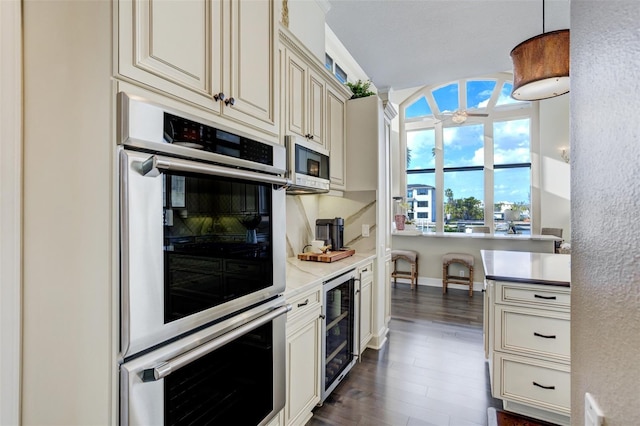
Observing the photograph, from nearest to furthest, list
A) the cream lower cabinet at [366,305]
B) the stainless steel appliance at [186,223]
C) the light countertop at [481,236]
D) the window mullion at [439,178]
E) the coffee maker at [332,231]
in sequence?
the stainless steel appliance at [186,223]
the cream lower cabinet at [366,305]
the coffee maker at [332,231]
the light countertop at [481,236]
the window mullion at [439,178]

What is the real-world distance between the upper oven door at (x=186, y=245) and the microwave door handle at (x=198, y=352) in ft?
0.24

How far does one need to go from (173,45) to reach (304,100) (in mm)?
1395

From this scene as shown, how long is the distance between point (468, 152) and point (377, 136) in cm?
405

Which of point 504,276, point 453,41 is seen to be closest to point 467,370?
point 504,276

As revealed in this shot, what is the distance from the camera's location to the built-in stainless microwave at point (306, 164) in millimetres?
2098

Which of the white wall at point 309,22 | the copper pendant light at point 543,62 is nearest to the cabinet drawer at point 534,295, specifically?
the copper pendant light at point 543,62

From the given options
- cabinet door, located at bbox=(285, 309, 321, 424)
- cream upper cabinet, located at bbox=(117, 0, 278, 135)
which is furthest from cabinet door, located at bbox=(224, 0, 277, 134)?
cabinet door, located at bbox=(285, 309, 321, 424)

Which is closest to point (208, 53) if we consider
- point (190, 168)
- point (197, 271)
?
point (190, 168)

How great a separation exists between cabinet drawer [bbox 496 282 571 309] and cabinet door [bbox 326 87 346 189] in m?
1.57

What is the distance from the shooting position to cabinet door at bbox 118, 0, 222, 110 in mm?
A: 913

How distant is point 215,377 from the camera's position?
1221 millimetres

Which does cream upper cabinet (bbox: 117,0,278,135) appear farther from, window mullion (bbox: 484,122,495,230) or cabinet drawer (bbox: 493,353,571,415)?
window mullion (bbox: 484,122,495,230)

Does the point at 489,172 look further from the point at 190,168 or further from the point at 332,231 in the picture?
the point at 190,168
